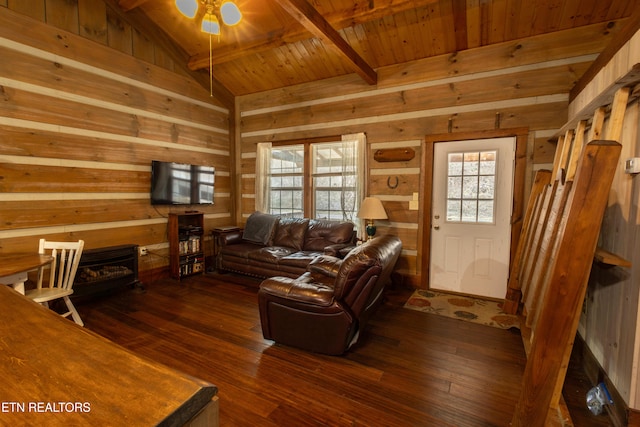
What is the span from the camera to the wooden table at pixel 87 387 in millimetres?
521

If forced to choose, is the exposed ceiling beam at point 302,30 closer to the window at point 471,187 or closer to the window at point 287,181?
the window at point 287,181

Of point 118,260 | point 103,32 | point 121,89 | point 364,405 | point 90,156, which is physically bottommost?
point 364,405

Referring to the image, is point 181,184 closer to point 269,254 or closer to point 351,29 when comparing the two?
point 269,254

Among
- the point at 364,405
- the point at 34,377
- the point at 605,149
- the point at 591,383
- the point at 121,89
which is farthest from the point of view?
the point at 121,89

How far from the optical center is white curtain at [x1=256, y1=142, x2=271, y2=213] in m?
5.28

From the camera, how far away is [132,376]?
2.05 ft

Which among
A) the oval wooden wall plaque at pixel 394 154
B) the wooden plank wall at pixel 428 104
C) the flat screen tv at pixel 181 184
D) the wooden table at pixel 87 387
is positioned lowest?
the wooden table at pixel 87 387

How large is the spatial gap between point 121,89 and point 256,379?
406cm

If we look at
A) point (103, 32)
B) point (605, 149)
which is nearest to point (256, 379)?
point (605, 149)

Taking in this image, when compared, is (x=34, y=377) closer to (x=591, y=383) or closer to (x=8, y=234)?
(x=591, y=383)

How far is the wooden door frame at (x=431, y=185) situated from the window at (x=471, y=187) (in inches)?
8.7

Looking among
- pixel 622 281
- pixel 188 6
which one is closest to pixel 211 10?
pixel 188 6

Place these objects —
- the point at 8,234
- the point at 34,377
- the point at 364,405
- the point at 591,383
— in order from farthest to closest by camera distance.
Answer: the point at 8,234
the point at 591,383
the point at 364,405
the point at 34,377

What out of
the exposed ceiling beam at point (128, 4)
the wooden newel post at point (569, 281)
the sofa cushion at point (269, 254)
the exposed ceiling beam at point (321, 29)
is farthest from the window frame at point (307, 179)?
the wooden newel post at point (569, 281)
